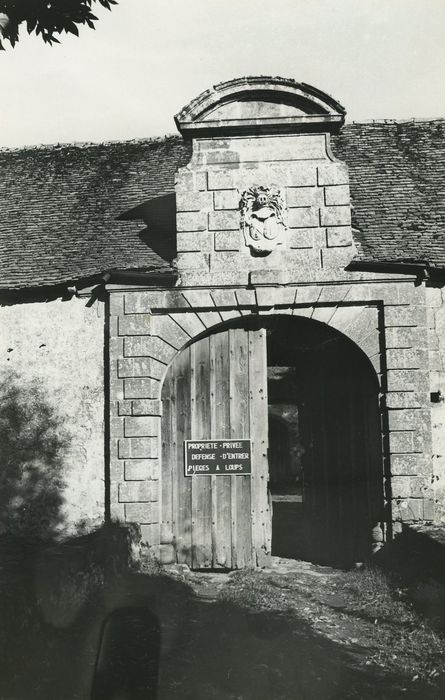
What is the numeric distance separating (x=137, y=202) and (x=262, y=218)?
Answer: 237cm

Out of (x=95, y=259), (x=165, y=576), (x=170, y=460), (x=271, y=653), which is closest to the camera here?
(x=271, y=653)

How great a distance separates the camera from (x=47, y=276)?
25.6 feet

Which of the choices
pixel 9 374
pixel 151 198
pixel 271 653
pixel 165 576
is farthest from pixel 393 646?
pixel 151 198

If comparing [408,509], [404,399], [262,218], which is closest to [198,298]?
[262,218]

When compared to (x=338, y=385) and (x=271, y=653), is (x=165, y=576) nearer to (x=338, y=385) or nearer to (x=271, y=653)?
(x=271, y=653)

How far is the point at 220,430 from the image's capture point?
747 centimetres

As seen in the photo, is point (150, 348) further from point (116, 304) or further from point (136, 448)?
point (136, 448)

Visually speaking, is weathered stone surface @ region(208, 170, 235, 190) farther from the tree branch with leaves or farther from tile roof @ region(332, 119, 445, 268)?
the tree branch with leaves

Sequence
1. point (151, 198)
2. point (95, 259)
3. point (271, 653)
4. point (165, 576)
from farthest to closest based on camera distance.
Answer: point (151, 198) → point (95, 259) → point (165, 576) → point (271, 653)

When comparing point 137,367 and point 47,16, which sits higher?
point 47,16

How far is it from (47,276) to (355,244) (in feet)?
11.5

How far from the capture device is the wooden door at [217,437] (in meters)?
7.34

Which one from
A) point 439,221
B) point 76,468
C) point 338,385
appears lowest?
point 76,468

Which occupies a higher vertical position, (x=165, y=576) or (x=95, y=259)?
(x=95, y=259)
